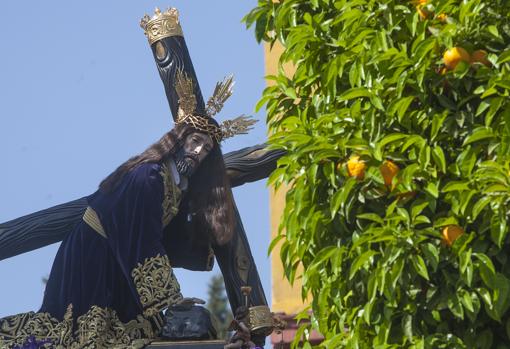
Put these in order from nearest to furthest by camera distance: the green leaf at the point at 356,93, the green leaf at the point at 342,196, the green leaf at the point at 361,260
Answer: the green leaf at the point at 361,260, the green leaf at the point at 342,196, the green leaf at the point at 356,93

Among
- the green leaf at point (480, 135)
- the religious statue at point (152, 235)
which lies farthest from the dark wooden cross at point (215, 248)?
the green leaf at point (480, 135)

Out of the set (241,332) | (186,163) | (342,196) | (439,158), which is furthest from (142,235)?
(439,158)

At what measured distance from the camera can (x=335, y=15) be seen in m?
6.68

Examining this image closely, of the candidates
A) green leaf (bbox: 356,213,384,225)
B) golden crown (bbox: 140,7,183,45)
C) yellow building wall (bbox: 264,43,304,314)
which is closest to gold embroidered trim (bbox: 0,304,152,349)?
golden crown (bbox: 140,7,183,45)

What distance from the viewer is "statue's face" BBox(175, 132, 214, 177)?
8.47 m

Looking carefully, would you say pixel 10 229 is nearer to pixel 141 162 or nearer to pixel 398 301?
pixel 141 162

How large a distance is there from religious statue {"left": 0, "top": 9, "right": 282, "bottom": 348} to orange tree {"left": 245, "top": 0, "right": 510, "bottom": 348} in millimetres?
1806

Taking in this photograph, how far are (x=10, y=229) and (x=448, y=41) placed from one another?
356cm

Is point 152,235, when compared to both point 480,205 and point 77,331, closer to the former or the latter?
point 77,331

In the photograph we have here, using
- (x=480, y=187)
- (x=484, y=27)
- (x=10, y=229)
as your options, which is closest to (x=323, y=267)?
(x=480, y=187)

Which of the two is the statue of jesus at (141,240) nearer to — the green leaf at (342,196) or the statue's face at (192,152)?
the statue's face at (192,152)

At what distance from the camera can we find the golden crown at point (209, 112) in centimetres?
859

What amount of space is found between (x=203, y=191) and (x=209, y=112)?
501mm

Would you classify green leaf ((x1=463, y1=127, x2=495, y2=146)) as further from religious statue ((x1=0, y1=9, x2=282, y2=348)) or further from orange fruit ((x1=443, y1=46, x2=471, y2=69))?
religious statue ((x1=0, y1=9, x2=282, y2=348))
